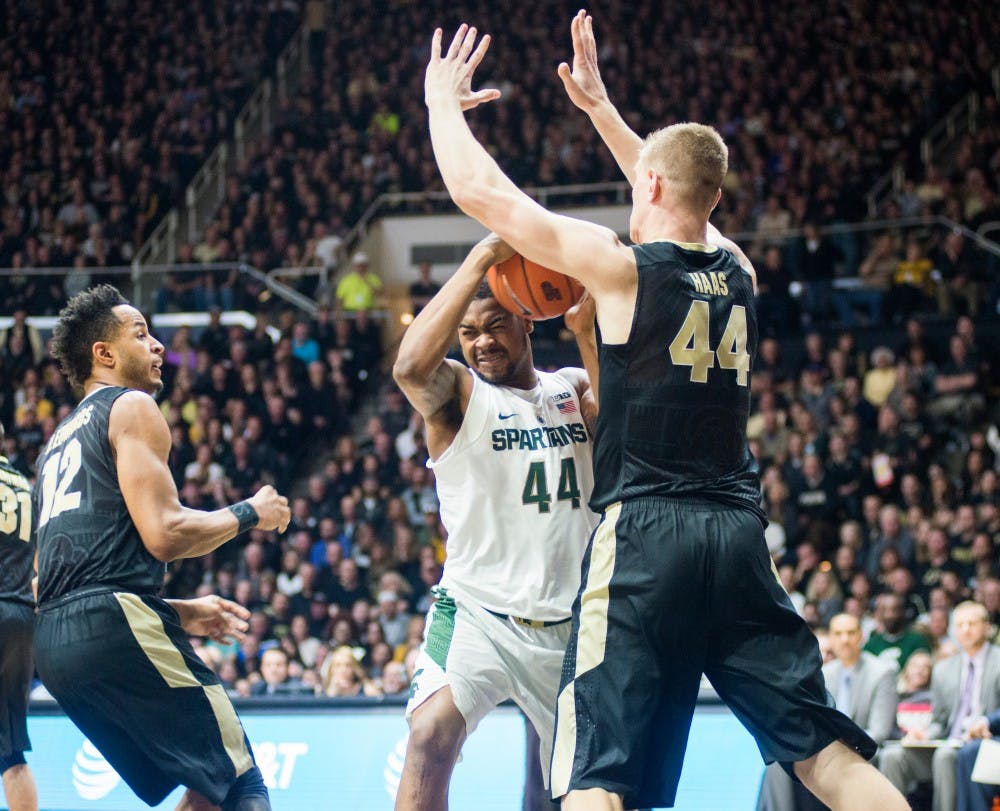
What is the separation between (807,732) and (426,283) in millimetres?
13520

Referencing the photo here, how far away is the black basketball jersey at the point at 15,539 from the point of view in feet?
19.8

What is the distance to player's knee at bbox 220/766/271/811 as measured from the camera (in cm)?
423

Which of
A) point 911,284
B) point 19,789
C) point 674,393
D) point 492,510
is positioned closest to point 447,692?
point 492,510

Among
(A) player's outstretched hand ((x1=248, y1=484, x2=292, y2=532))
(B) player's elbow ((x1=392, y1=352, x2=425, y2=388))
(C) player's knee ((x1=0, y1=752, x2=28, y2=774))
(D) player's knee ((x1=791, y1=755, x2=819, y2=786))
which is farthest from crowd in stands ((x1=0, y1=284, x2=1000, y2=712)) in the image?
(D) player's knee ((x1=791, y1=755, x2=819, y2=786))

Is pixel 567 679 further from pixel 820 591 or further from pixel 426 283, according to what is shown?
pixel 426 283

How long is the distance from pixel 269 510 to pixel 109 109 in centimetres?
1761

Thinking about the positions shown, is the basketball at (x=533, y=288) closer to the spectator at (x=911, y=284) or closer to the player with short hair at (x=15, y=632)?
the player with short hair at (x=15, y=632)

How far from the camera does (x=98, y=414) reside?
444cm

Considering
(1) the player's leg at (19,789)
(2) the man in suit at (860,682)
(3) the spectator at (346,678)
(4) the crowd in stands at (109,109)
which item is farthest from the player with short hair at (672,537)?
(4) the crowd in stands at (109,109)

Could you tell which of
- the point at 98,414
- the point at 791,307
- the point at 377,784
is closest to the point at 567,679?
the point at 98,414

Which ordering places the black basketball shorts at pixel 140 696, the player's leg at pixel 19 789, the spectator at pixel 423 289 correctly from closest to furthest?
the black basketball shorts at pixel 140 696, the player's leg at pixel 19 789, the spectator at pixel 423 289

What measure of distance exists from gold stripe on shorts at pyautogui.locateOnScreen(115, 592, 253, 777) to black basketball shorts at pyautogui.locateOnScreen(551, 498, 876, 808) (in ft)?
4.01

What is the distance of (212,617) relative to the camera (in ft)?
15.3

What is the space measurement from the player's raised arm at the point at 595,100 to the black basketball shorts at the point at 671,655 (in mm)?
1606
